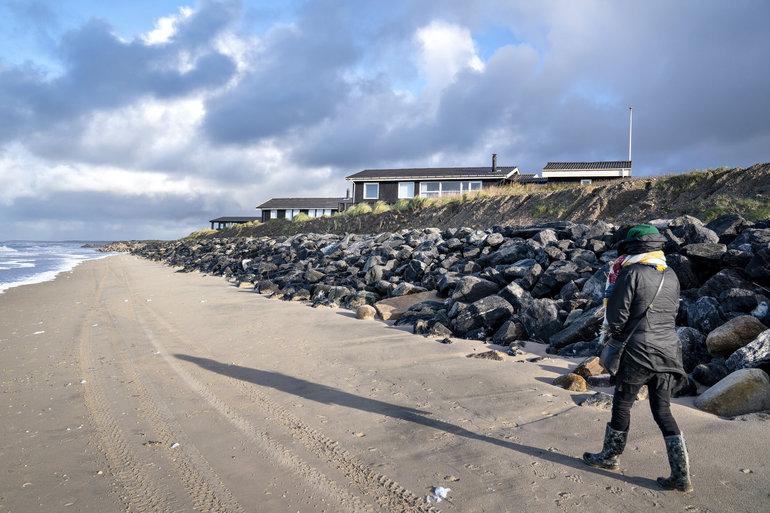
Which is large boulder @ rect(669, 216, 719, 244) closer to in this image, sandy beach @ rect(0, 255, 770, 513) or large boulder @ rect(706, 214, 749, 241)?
large boulder @ rect(706, 214, 749, 241)

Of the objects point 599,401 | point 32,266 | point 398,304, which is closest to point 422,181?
point 32,266

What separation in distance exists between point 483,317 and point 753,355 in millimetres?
3688

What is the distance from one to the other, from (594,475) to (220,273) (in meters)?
20.0

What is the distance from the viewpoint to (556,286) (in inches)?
351

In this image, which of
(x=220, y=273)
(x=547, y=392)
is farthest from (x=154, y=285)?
(x=547, y=392)

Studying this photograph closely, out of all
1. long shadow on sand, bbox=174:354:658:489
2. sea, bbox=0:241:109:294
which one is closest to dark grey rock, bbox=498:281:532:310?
long shadow on sand, bbox=174:354:658:489

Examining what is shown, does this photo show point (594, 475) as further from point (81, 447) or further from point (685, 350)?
point (81, 447)

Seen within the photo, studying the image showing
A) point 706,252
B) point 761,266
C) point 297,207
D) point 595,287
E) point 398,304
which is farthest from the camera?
point 297,207

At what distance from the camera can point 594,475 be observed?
3.66 meters

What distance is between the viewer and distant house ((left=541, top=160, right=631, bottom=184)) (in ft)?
120

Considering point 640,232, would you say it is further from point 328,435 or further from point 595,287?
point 595,287

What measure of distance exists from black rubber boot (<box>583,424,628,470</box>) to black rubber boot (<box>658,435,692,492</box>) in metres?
0.32

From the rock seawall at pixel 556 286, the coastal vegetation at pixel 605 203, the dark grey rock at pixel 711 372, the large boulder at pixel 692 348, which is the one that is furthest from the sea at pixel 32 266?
the dark grey rock at pixel 711 372

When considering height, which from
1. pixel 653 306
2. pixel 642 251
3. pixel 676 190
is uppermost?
pixel 676 190
